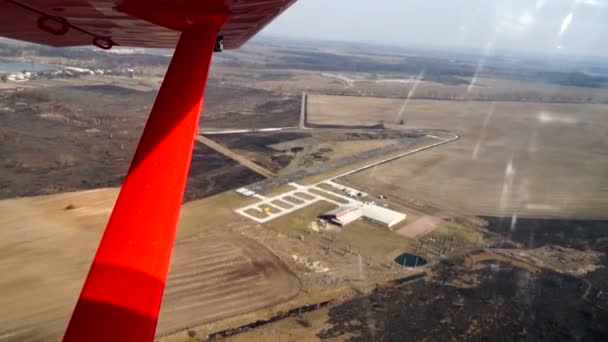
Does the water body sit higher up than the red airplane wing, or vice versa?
the red airplane wing

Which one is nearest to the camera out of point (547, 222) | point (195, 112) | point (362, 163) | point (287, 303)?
point (195, 112)

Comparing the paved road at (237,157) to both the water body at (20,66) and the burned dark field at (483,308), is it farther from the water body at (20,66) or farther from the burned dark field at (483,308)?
the water body at (20,66)

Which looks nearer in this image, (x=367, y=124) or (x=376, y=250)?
(x=376, y=250)

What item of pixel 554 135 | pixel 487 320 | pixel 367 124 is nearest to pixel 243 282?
pixel 487 320

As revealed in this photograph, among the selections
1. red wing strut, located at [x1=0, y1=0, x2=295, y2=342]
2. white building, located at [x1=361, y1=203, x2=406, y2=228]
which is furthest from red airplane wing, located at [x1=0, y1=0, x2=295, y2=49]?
white building, located at [x1=361, y1=203, x2=406, y2=228]

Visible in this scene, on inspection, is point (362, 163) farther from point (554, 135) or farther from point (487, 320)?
point (554, 135)

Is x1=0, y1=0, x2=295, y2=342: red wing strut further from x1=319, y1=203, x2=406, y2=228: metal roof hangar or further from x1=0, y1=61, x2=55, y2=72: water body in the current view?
x1=0, y1=61, x2=55, y2=72: water body

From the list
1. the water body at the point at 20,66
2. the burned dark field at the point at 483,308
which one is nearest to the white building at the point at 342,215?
the burned dark field at the point at 483,308
